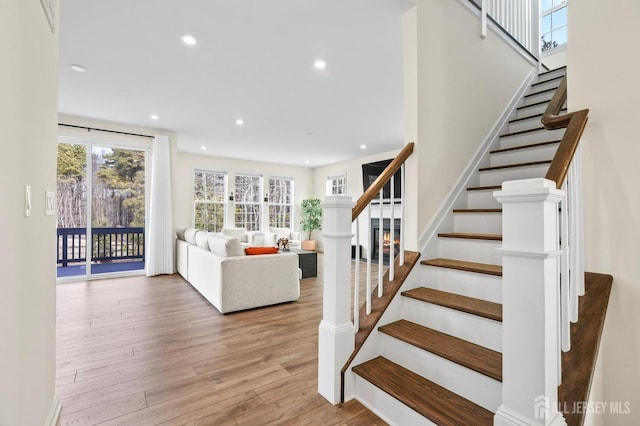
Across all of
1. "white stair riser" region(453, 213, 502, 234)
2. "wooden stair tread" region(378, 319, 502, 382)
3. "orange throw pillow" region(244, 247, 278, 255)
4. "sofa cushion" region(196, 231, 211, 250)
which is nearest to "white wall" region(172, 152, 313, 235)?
"sofa cushion" region(196, 231, 211, 250)

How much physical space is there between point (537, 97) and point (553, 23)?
7.69ft

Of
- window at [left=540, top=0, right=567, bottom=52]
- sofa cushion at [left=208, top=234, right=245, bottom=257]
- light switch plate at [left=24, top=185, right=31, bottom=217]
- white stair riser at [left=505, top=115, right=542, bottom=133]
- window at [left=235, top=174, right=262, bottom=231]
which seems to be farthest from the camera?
window at [left=235, top=174, right=262, bottom=231]

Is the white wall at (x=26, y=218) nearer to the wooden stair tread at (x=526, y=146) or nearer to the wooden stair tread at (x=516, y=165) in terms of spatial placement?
the wooden stair tread at (x=516, y=165)

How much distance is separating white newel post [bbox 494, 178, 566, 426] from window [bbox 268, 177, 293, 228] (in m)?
7.96

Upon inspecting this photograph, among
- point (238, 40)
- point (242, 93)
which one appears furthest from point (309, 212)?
point (238, 40)

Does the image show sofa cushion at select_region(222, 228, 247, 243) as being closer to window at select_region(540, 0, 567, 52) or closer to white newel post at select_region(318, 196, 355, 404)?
white newel post at select_region(318, 196, 355, 404)

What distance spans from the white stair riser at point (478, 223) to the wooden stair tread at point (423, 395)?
4.02 feet

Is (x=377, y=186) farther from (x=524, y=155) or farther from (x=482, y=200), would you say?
(x=524, y=155)

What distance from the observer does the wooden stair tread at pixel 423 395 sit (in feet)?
4.18

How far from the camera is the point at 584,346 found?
1.24m

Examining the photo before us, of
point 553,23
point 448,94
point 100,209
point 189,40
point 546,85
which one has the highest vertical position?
point 553,23

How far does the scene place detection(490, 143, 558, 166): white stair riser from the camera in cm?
245

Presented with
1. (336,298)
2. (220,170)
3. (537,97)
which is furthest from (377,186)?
(220,170)

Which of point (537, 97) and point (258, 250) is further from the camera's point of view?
point (258, 250)
